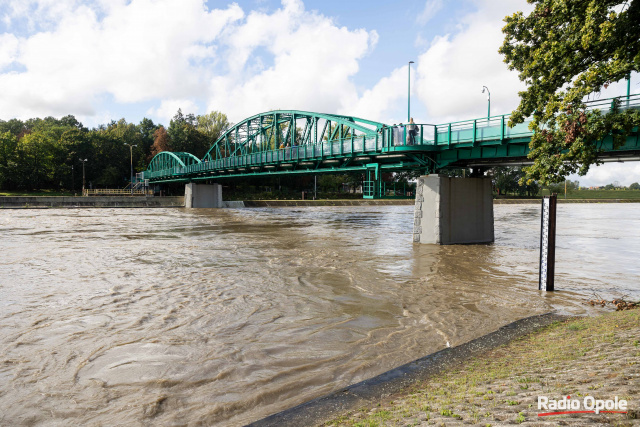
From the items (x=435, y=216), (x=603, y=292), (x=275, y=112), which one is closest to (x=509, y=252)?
(x=435, y=216)

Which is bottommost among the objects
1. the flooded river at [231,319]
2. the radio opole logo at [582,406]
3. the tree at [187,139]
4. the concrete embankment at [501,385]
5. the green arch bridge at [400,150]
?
the flooded river at [231,319]

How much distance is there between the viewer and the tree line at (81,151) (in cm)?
9619

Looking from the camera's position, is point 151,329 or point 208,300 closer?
point 151,329

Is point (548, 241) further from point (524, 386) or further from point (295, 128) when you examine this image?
point (295, 128)

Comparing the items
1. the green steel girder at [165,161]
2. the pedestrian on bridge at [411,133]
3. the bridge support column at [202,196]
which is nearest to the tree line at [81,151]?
the green steel girder at [165,161]

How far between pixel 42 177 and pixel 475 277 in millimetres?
111344

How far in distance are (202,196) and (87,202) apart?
20.9 meters

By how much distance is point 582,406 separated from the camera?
376 centimetres

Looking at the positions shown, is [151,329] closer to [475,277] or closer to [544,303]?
[544,303]

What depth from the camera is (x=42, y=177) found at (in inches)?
3939

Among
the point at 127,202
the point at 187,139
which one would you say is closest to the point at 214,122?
the point at 187,139

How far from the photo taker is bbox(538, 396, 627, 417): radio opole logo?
3.60m

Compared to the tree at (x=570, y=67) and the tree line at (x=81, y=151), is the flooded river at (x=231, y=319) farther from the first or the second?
the tree line at (x=81, y=151)

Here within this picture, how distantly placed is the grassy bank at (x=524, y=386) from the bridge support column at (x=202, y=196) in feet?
261
